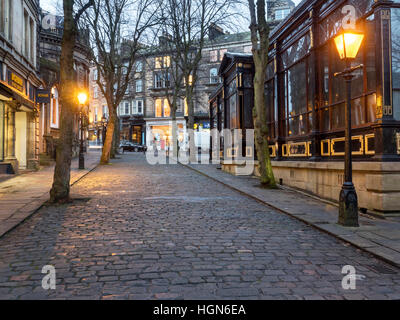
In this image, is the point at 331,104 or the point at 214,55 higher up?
the point at 214,55

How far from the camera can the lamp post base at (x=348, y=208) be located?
6.50 m

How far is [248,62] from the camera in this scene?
16750 millimetres

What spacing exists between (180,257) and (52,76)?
835 inches

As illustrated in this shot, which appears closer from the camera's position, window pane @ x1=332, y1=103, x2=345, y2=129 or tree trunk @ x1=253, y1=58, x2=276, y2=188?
window pane @ x1=332, y1=103, x2=345, y2=129

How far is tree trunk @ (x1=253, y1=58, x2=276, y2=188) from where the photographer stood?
1199cm

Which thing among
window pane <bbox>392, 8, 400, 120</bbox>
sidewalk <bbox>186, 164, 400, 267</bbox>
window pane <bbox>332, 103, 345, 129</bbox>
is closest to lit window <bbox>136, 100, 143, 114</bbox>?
sidewalk <bbox>186, 164, 400, 267</bbox>

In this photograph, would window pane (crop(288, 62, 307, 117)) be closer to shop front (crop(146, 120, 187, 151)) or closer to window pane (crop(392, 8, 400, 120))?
window pane (crop(392, 8, 400, 120))

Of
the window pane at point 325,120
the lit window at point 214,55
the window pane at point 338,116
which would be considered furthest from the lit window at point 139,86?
the window pane at point 338,116

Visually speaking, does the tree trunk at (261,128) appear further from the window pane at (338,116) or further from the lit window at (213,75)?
the lit window at (213,75)

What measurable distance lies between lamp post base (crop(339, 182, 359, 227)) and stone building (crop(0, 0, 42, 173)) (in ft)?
34.4

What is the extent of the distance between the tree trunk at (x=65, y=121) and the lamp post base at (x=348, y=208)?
6.44m

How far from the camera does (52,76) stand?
22688 mm

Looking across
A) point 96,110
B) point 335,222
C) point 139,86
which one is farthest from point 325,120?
point 96,110

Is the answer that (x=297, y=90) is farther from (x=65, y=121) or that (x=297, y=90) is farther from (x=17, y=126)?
(x=17, y=126)
